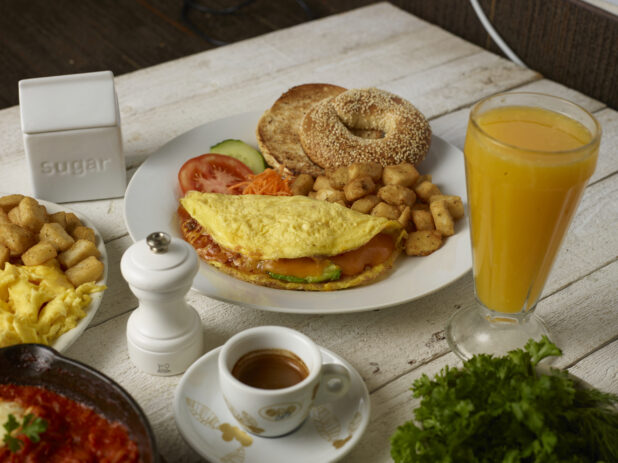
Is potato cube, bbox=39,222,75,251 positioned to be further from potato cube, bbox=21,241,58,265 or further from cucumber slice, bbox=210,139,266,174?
cucumber slice, bbox=210,139,266,174

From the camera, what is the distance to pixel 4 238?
1458mm

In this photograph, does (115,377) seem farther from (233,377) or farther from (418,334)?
(418,334)

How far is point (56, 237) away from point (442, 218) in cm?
83

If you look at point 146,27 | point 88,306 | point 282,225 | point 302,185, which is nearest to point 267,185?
point 302,185

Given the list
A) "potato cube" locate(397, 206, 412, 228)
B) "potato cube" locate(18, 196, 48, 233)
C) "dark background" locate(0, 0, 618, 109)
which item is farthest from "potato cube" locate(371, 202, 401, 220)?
"dark background" locate(0, 0, 618, 109)

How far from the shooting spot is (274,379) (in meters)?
1.15

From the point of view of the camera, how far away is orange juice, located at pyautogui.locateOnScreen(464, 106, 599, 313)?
114 centimetres

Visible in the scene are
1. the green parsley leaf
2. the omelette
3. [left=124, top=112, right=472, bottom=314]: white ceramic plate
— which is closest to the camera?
the green parsley leaf

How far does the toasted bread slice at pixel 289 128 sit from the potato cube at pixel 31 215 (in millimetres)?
599

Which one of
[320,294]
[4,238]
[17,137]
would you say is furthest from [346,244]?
[17,137]

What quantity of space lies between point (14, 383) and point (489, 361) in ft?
2.43

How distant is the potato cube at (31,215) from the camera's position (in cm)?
151

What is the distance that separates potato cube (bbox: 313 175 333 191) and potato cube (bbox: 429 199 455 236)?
0.89 feet

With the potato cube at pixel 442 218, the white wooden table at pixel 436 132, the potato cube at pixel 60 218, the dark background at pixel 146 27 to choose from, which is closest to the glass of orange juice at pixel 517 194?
the white wooden table at pixel 436 132
